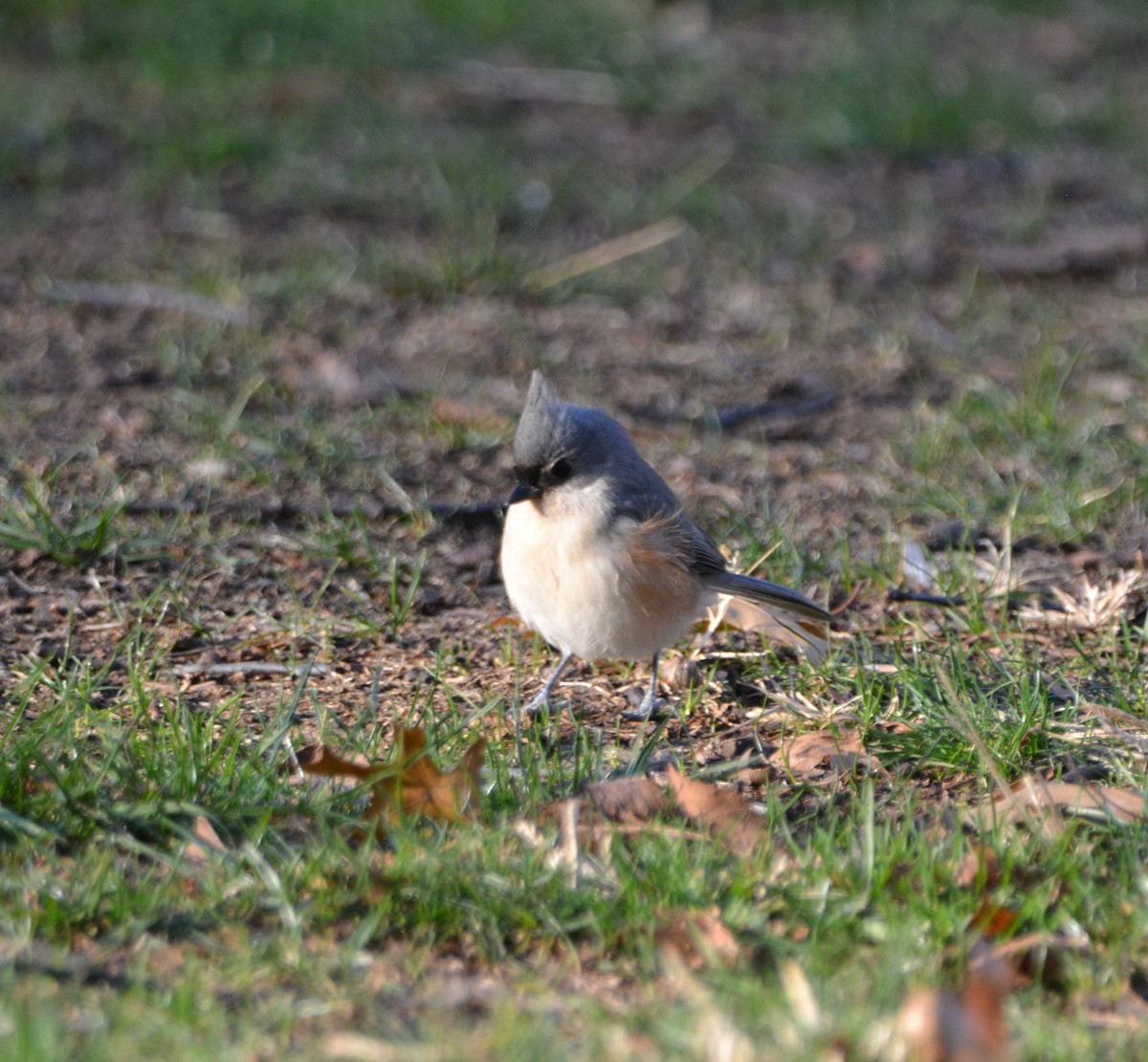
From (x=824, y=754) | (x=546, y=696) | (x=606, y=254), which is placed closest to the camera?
(x=824, y=754)

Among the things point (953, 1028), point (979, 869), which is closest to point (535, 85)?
point (979, 869)

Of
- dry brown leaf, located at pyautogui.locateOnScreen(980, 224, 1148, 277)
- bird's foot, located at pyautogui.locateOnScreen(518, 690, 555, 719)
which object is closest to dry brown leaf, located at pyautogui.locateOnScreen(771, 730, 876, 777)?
bird's foot, located at pyautogui.locateOnScreen(518, 690, 555, 719)

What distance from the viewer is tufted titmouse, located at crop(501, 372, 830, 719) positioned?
4.11m

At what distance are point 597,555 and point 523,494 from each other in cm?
28

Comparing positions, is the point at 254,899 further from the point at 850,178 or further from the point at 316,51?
the point at 316,51

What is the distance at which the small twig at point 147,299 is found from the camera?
6.76 metres

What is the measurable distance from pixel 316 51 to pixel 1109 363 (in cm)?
Answer: 554

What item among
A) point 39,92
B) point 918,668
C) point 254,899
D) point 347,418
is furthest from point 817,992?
point 39,92

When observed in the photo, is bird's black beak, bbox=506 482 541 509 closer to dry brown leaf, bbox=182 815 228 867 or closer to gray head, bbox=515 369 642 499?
gray head, bbox=515 369 642 499

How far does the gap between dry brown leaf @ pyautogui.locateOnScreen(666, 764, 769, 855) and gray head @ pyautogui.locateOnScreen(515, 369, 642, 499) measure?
3.66 ft

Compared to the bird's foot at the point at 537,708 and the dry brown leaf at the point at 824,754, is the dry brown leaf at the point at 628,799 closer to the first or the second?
the dry brown leaf at the point at 824,754

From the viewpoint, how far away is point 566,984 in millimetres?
2871

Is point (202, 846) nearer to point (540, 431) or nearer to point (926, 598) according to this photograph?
point (540, 431)

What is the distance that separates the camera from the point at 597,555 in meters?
4.19
